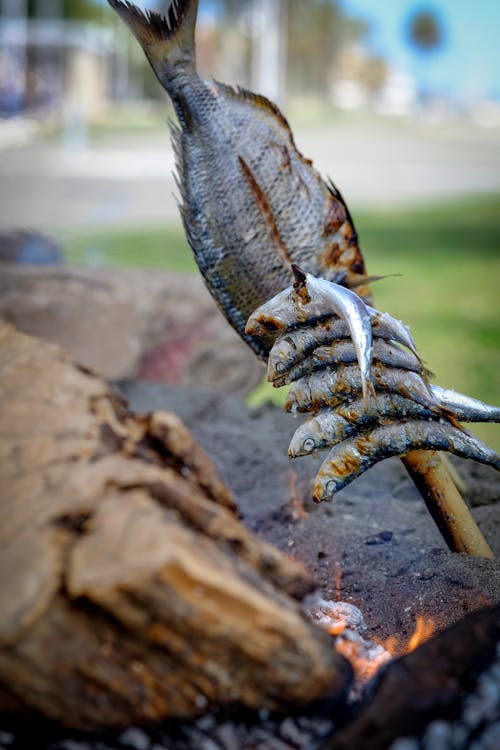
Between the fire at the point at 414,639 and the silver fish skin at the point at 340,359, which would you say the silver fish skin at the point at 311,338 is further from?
the fire at the point at 414,639

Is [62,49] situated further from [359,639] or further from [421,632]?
[359,639]

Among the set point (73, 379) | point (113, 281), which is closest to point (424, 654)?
point (73, 379)

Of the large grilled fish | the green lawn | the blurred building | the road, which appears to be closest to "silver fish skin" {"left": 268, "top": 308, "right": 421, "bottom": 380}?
the large grilled fish

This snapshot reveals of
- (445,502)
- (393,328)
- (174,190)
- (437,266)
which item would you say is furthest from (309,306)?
(174,190)

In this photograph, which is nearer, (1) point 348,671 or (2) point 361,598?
(1) point 348,671

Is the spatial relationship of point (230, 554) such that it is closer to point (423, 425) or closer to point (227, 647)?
point (227, 647)

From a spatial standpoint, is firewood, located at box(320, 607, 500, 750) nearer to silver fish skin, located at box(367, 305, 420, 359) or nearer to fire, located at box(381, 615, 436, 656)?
fire, located at box(381, 615, 436, 656)
